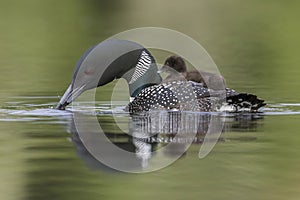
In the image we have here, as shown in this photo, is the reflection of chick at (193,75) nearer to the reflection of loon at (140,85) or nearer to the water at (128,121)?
the reflection of loon at (140,85)

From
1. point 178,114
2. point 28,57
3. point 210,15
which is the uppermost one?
point 210,15

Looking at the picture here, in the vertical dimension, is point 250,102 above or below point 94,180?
above

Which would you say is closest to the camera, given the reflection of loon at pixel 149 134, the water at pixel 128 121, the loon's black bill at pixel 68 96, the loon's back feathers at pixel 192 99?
the water at pixel 128 121

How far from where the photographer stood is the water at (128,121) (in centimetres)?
608

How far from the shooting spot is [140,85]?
995cm

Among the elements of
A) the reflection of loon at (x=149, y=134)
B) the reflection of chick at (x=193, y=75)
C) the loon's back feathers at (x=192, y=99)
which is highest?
the reflection of chick at (x=193, y=75)

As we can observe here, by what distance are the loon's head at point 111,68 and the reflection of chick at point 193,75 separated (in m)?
0.42

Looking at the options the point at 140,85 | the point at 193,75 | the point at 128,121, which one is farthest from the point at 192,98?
the point at 193,75

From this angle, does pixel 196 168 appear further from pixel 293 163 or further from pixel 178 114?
pixel 178 114

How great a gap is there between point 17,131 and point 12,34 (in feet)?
34.7

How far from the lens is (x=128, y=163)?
274 inches

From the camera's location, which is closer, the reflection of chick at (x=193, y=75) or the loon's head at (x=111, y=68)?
the loon's head at (x=111, y=68)

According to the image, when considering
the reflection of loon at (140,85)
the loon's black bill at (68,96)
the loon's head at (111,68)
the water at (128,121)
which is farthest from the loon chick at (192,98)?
the loon's black bill at (68,96)

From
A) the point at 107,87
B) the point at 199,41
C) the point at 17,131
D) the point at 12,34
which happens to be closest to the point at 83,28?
the point at 12,34
